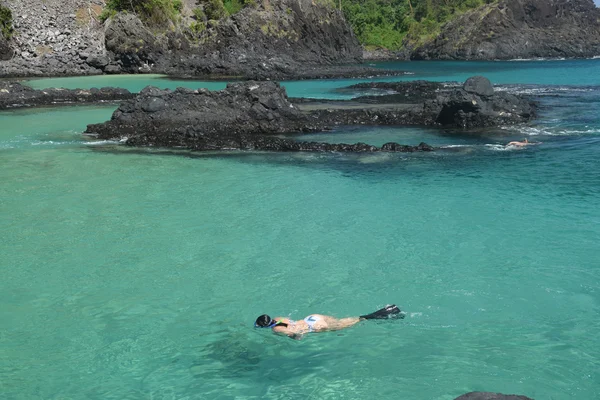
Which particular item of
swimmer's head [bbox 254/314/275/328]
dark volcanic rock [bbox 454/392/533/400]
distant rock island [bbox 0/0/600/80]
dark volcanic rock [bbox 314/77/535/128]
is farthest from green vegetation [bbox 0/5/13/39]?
dark volcanic rock [bbox 454/392/533/400]

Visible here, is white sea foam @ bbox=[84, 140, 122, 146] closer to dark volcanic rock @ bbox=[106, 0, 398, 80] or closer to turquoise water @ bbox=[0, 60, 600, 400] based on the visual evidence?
turquoise water @ bbox=[0, 60, 600, 400]

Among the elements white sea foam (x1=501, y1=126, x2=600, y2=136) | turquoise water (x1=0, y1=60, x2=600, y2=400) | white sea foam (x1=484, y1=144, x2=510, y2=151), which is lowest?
turquoise water (x1=0, y1=60, x2=600, y2=400)

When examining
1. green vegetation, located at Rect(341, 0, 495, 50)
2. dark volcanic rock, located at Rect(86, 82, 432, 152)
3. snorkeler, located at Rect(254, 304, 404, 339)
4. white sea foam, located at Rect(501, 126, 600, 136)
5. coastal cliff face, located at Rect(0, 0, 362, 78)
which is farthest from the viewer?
green vegetation, located at Rect(341, 0, 495, 50)

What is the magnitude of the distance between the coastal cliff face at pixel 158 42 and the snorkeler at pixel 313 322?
46.5 m

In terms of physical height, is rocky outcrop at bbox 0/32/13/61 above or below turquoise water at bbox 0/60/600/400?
above

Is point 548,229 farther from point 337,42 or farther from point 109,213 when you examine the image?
point 337,42

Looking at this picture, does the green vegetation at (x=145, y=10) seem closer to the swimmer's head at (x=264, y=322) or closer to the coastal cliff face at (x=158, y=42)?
the coastal cliff face at (x=158, y=42)

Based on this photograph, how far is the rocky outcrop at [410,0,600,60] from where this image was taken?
3738 inches

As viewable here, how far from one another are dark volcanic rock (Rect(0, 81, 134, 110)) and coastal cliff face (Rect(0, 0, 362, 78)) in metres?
17.8

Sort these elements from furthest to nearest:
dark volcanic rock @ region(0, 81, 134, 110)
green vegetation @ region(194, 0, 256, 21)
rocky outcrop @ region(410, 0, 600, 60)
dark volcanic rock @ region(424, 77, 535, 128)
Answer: rocky outcrop @ region(410, 0, 600, 60) → green vegetation @ region(194, 0, 256, 21) → dark volcanic rock @ region(0, 81, 134, 110) → dark volcanic rock @ region(424, 77, 535, 128)

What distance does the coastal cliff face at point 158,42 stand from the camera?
57750mm

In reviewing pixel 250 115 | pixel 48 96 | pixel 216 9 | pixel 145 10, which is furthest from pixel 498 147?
pixel 216 9

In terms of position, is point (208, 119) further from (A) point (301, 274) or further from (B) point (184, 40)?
(B) point (184, 40)

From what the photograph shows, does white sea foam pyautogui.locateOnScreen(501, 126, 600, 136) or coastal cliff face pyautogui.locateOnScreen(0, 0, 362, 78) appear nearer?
white sea foam pyautogui.locateOnScreen(501, 126, 600, 136)
